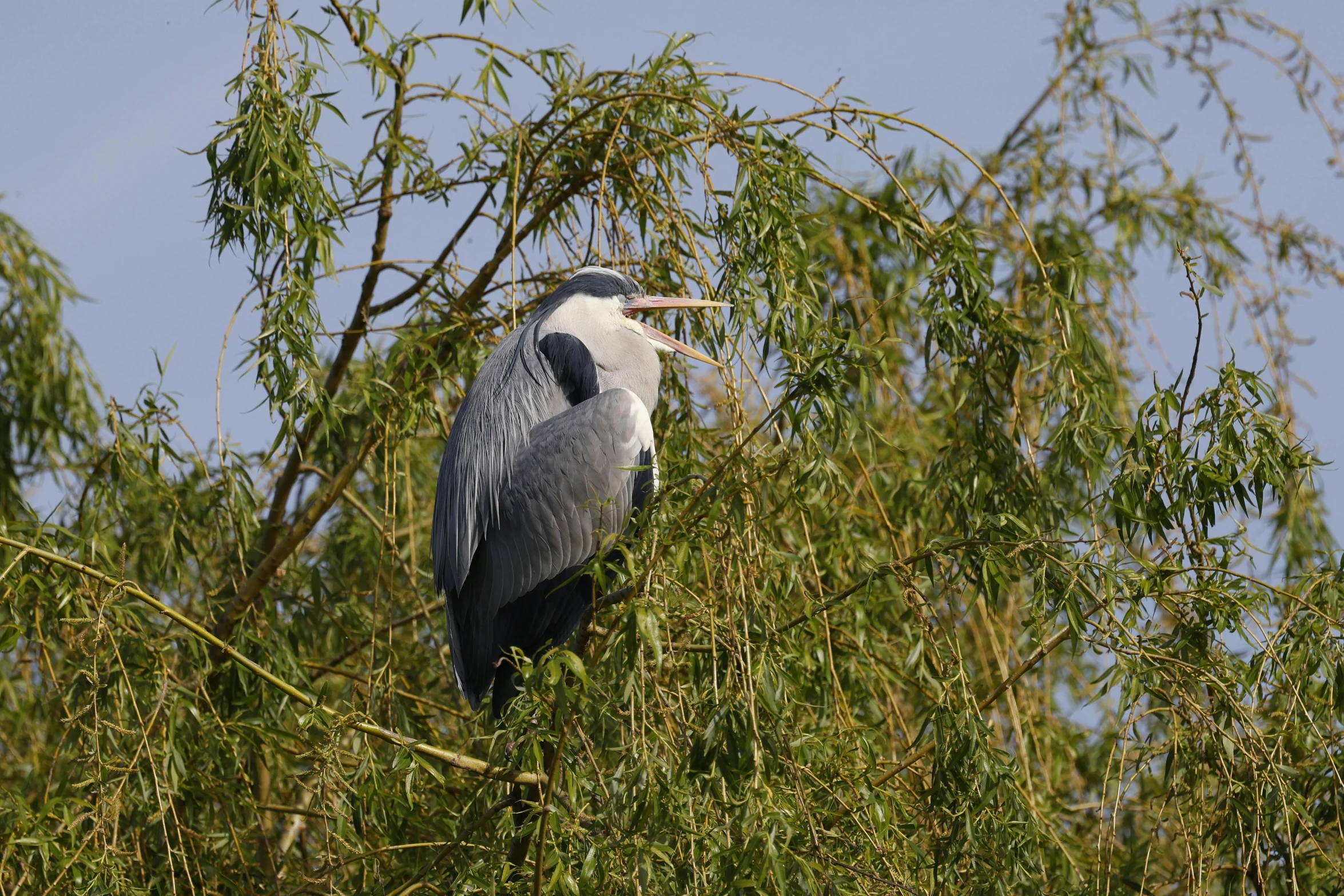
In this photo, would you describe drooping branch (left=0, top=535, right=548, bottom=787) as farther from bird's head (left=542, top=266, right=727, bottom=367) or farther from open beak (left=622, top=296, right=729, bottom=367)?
bird's head (left=542, top=266, right=727, bottom=367)

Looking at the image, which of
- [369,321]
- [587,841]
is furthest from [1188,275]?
[369,321]

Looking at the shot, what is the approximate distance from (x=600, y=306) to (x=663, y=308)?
156mm

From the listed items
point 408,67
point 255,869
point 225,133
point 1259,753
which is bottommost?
point 255,869

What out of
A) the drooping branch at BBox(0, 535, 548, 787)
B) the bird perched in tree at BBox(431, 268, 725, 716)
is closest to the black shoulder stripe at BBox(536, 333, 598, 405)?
the bird perched in tree at BBox(431, 268, 725, 716)

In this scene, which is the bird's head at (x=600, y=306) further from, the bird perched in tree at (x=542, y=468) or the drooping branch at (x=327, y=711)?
the drooping branch at (x=327, y=711)

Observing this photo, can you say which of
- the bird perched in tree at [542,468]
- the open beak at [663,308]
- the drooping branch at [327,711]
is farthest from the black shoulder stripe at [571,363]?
the drooping branch at [327,711]

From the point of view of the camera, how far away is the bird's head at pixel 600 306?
9.38ft

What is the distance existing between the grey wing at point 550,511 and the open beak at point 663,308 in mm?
158

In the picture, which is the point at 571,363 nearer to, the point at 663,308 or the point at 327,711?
the point at 663,308

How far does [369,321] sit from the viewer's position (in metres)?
3.29

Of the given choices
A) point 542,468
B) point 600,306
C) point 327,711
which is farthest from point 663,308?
point 327,711

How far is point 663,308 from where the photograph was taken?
2.82m

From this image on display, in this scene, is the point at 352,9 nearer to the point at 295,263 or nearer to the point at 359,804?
the point at 295,263

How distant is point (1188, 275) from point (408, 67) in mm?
1907
